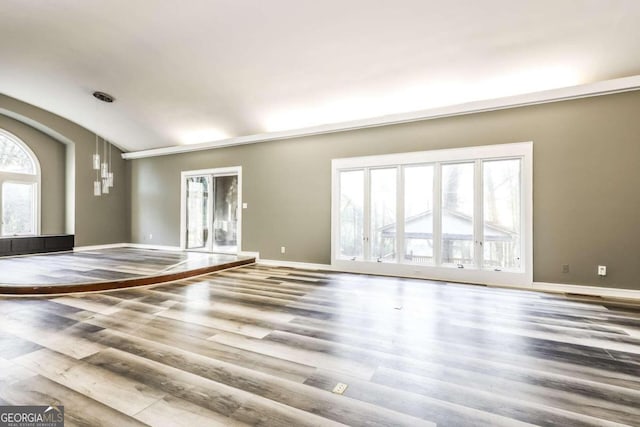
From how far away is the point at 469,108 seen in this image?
15.1 ft

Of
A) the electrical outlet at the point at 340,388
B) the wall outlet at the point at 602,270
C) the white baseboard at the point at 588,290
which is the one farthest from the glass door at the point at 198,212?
the wall outlet at the point at 602,270

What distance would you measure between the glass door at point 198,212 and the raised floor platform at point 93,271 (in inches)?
53.4

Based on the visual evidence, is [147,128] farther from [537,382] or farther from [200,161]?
[537,382]

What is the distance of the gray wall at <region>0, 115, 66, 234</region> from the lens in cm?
718

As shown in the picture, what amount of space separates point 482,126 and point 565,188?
58.0 inches

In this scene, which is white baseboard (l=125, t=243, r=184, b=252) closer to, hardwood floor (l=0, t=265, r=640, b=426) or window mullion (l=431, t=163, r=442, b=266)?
hardwood floor (l=0, t=265, r=640, b=426)

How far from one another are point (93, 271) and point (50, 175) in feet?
15.2

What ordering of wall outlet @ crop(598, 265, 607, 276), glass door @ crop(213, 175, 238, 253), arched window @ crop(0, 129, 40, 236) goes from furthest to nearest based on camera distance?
1. glass door @ crop(213, 175, 238, 253)
2. arched window @ crop(0, 129, 40, 236)
3. wall outlet @ crop(598, 265, 607, 276)

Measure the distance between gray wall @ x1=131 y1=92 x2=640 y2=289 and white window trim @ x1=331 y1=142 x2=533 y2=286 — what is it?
0.10 metres

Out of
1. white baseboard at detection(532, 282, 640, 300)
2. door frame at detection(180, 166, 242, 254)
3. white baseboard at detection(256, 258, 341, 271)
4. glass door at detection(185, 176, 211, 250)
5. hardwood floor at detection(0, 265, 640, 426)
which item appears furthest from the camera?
glass door at detection(185, 176, 211, 250)

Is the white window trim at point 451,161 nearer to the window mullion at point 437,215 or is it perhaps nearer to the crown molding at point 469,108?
the window mullion at point 437,215

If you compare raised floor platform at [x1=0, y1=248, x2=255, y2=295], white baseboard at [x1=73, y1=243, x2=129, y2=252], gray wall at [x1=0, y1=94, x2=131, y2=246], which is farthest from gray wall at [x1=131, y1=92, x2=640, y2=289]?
Result: gray wall at [x1=0, y1=94, x2=131, y2=246]

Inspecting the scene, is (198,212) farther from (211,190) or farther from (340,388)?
(340,388)

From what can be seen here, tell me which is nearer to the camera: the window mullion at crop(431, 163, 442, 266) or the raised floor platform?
the raised floor platform
